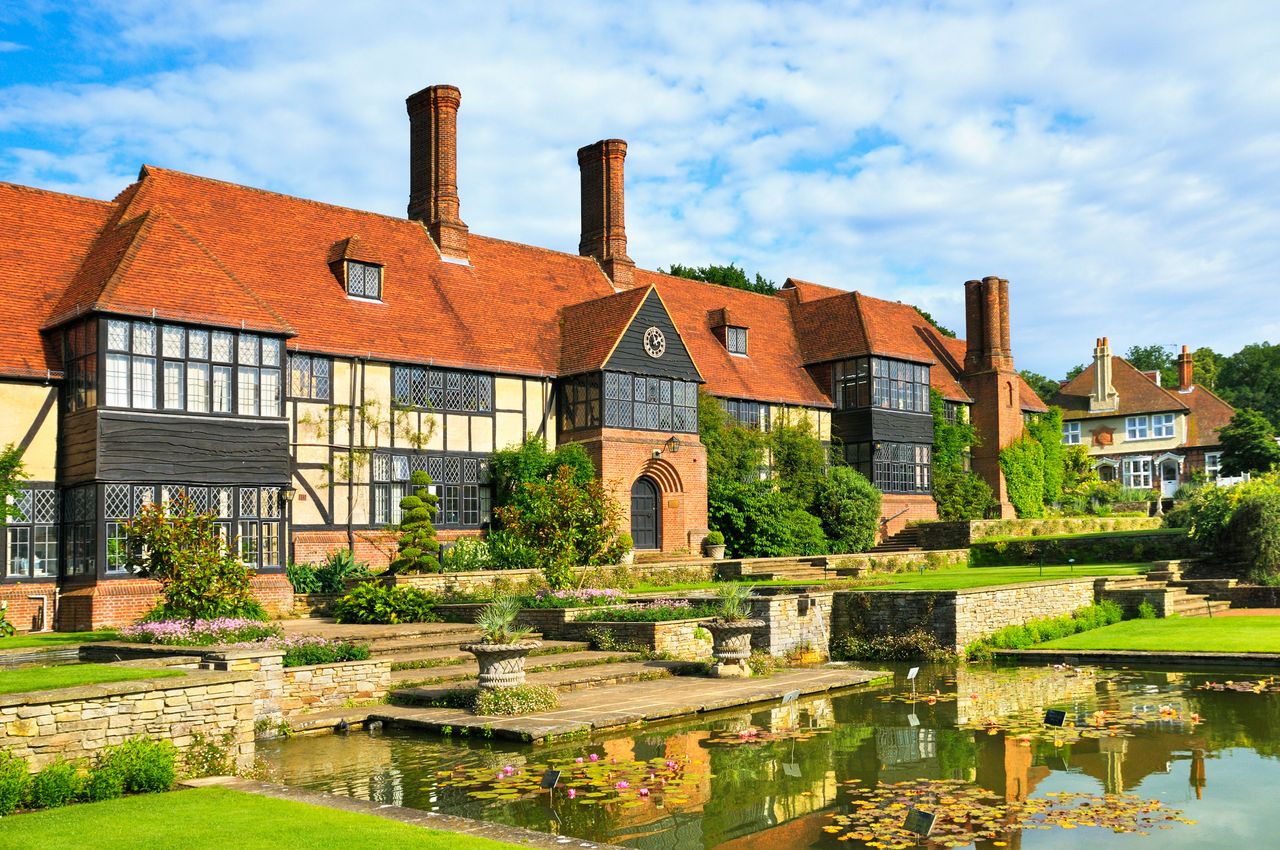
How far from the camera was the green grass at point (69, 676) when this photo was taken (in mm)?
11391

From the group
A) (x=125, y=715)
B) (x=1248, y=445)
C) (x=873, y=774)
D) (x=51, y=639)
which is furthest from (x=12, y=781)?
(x=1248, y=445)

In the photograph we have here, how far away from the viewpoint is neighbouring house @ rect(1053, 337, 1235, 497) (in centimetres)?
6906

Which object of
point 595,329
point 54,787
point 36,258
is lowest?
point 54,787

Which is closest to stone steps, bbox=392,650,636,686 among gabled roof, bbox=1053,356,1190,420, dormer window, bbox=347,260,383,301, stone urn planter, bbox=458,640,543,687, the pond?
stone urn planter, bbox=458,640,543,687

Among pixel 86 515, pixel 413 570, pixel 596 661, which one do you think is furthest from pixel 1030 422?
pixel 86 515

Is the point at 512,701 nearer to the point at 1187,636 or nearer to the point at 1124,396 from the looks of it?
the point at 1187,636

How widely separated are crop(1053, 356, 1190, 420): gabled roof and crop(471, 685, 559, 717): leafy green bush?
62961mm

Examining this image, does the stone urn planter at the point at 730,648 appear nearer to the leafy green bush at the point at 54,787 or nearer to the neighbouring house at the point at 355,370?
the leafy green bush at the point at 54,787

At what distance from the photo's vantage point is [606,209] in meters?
39.2

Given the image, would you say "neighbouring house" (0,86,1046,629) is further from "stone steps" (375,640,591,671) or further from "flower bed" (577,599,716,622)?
"flower bed" (577,599,716,622)

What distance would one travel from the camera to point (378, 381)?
29375 millimetres

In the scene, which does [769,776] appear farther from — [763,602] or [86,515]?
[86,515]

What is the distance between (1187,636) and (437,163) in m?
24.1

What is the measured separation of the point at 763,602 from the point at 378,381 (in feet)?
41.6
